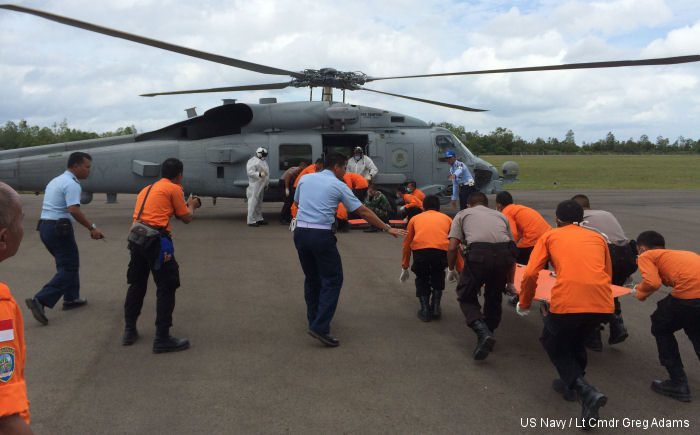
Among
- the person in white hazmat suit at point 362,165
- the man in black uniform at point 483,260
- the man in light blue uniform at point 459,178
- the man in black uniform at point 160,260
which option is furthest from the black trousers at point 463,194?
the man in black uniform at point 160,260

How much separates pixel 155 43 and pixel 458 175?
7.93 meters

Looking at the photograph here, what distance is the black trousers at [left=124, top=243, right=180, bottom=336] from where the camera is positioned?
4723mm

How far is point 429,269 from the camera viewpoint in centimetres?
578

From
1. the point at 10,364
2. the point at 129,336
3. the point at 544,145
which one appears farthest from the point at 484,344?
the point at 544,145

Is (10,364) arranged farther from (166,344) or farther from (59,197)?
(59,197)

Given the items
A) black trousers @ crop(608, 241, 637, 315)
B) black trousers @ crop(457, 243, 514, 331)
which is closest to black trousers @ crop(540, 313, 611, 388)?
black trousers @ crop(457, 243, 514, 331)

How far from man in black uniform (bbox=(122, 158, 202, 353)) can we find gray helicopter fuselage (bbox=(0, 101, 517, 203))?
28.1ft

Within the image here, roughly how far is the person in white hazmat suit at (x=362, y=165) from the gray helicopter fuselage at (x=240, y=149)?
589 millimetres

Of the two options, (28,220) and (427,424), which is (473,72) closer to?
(427,424)

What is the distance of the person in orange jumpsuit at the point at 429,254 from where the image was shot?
5.64 metres

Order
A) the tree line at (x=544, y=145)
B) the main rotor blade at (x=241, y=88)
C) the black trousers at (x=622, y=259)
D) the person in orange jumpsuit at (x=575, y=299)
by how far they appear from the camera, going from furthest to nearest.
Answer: the tree line at (x=544, y=145)
the main rotor blade at (x=241, y=88)
the black trousers at (x=622, y=259)
the person in orange jumpsuit at (x=575, y=299)

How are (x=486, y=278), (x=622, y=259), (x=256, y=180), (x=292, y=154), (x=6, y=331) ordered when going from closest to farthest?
(x=6, y=331) → (x=486, y=278) → (x=622, y=259) → (x=256, y=180) → (x=292, y=154)

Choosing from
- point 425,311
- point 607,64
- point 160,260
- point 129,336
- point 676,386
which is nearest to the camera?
point 676,386

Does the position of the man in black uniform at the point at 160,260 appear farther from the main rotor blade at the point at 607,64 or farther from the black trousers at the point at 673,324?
the main rotor blade at the point at 607,64
